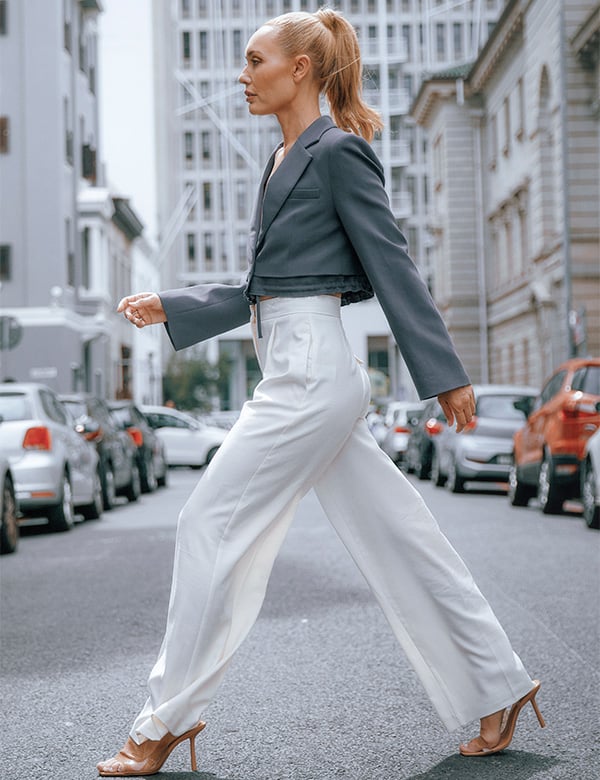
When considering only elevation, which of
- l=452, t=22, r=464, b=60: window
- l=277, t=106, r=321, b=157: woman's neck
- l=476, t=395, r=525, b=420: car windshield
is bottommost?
l=476, t=395, r=525, b=420: car windshield

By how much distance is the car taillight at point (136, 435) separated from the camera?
22359 mm

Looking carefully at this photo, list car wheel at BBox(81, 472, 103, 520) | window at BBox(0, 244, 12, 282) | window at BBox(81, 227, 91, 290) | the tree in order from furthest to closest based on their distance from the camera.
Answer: the tree → window at BBox(81, 227, 91, 290) → window at BBox(0, 244, 12, 282) → car wheel at BBox(81, 472, 103, 520)

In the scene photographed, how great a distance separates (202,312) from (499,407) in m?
17.6

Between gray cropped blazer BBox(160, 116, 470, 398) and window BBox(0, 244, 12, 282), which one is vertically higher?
window BBox(0, 244, 12, 282)

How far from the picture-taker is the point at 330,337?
3.82m

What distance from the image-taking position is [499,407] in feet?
70.2

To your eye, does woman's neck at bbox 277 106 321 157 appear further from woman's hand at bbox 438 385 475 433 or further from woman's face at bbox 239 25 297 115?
woman's hand at bbox 438 385 475 433

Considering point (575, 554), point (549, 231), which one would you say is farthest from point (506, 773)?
point (549, 231)

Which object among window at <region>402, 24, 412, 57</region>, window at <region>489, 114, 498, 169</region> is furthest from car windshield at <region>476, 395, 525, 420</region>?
window at <region>402, 24, 412, 57</region>

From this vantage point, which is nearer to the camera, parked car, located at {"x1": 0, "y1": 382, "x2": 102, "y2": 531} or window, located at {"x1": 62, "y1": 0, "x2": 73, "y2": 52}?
parked car, located at {"x1": 0, "y1": 382, "x2": 102, "y2": 531}

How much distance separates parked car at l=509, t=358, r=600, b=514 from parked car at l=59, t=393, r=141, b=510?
4997 millimetres

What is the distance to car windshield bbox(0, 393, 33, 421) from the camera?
45.6ft

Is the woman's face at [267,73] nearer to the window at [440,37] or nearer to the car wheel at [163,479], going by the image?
the car wheel at [163,479]

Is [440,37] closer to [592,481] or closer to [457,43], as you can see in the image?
[457,43]
